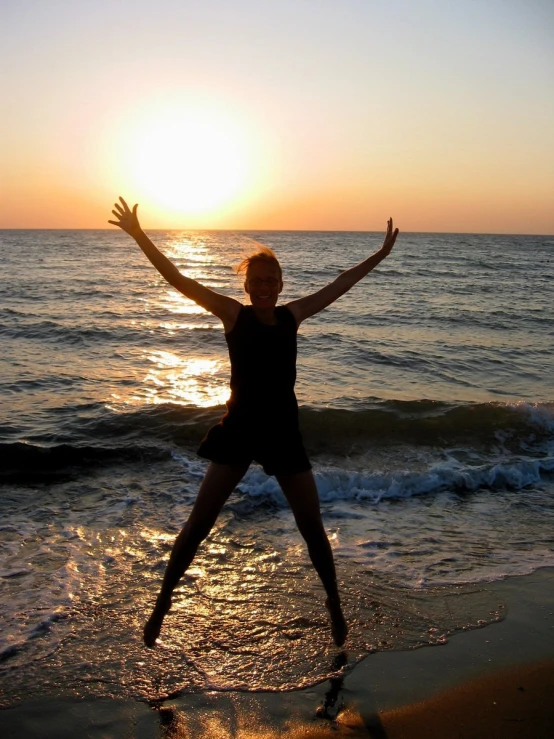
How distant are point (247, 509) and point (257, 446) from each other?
307 centimetres

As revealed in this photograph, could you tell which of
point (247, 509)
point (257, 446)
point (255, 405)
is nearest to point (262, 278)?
point (255, 405)

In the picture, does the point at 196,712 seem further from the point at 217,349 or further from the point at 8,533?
the point at 217,349

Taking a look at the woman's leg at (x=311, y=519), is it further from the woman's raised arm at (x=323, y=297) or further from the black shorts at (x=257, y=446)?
the woman's raised arm at (x=323, y=297)

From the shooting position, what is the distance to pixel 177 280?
344cm

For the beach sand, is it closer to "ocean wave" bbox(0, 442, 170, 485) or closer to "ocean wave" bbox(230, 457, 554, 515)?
"ocean wave" bbox(230, 457, 554, 515)

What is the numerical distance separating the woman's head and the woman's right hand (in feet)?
2.02

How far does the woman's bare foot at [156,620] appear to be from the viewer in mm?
3811

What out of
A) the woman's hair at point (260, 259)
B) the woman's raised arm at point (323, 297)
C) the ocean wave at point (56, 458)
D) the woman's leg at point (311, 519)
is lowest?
the ocean wave at point (56, 458)

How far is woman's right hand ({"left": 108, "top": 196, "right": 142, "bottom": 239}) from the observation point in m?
3.57

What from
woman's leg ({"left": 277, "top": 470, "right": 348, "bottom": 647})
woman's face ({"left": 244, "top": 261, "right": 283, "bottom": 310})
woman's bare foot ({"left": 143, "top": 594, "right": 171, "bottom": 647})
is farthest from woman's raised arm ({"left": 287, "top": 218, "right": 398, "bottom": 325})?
woman's bare foot ({"left": 143, "top": 594, "right": 171, "bottom": 647})

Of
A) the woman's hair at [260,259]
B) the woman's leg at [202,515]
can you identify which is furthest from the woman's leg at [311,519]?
the woman's hair at [260,259]

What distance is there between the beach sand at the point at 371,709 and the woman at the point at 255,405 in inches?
26.8

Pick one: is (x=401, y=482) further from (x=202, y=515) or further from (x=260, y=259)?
(x=260, y=259)

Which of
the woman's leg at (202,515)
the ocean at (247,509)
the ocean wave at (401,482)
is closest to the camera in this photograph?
the woman's leg at (202,515)
